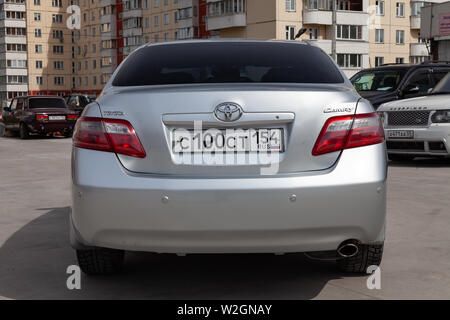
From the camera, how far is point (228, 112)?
379cm

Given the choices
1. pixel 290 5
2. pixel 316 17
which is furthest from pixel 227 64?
pixel 316 17

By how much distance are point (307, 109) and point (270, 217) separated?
62cm

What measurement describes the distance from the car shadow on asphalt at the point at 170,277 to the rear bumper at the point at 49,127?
18532mm

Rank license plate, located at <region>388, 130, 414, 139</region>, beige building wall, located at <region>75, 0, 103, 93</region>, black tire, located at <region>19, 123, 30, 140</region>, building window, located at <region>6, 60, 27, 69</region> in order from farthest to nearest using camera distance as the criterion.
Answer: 1. building window, located at <region>6, 60, 27, 69</region>
2. beige building wall, located at <region>75, 0, 103, 93</region>
3. black tire, located at <region>19, 123, 30, 140</region>
4. license plate, located at <region>388, 130, 414, 139</region>

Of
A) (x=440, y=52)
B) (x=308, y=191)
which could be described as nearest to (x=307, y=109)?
(x=308, y=191)

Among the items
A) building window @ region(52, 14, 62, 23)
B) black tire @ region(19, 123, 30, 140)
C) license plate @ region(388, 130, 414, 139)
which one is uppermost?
building window @ region(52, 14, 62, 23)

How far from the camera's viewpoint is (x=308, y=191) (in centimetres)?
373

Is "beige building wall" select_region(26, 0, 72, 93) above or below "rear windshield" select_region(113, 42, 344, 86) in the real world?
above

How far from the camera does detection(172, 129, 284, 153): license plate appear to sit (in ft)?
12.4

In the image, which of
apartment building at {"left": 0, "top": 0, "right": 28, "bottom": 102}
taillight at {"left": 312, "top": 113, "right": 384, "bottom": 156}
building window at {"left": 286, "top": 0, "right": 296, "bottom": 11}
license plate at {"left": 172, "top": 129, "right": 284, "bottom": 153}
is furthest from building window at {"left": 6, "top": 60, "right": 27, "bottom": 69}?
taillight at {"left": 312, "top": 113, "right": 384, "bottom": 156}

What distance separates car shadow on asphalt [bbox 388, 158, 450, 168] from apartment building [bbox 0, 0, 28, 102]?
9795 cm

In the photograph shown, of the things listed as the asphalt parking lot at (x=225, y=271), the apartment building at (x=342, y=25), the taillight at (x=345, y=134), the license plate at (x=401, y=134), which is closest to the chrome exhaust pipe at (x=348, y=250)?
the asphalt parking lot at (x=225, y=271)

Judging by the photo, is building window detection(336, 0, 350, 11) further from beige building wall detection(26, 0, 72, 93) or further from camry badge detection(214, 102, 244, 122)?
camry badge detection(214, 102, 244, 122)
